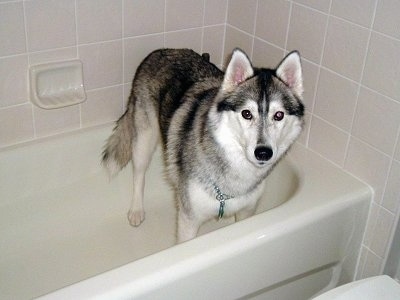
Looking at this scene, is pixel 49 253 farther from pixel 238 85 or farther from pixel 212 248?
pixel 238 85

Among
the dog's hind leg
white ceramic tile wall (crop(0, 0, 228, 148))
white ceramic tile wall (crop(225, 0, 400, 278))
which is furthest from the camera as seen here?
the dog's hind leg

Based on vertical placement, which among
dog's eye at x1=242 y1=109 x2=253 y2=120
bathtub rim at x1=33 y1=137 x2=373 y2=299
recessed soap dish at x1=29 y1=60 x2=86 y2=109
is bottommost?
bathtub rim at x1=33 y1=137 x2=373 y2=299

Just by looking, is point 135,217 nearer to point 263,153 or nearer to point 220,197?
point 220,197

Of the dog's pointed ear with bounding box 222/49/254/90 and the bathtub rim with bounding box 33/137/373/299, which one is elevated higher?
the dog's pointed ear with bounding box 222/49/254/90

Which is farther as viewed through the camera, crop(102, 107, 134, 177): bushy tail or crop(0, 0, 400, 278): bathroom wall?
crop(102, 107, 134, 177): bushy tail

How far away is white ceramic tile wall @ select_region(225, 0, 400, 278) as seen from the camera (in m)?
1.57

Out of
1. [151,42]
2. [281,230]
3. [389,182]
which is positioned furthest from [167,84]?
[389,182]

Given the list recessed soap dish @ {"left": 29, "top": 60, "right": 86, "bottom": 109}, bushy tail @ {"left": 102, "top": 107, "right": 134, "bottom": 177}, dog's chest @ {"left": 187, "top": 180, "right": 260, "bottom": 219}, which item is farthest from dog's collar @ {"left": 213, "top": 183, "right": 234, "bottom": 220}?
recessed soap dish @ {"left": 29, "top": 60, "right": 86, "bottom": 109}

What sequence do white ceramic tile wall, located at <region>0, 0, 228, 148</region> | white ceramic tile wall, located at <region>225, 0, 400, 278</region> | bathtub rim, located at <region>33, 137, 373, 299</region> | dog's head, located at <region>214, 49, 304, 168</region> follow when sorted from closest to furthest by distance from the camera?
1. bathtub rim, located at <region>33, 137, 373, 299</region>
2. dog's head, located at <region>214, 49, 304, 168</region>
3. white ceramic tile wall, located at <region>225, 0, 400, 278</region>
4. white ceramic tile wall, located at <region>0, 0, 228, 148</region>

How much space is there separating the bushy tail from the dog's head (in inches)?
23.7

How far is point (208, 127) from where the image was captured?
159cm

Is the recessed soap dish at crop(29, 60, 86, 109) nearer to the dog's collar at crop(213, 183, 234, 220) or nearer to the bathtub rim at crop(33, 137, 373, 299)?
the dog's collar at crop(213, 183, 234, 220)

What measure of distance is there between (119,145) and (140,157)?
0.10 meters

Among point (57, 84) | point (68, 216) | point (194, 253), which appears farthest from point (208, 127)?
point (68, 216)
